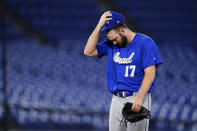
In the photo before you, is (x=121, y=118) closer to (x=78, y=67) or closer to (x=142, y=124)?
(x=142, y=124)

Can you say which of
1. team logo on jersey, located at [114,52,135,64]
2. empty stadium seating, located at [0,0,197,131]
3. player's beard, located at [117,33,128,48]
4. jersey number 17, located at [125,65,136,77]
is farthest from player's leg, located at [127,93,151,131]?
empty stadium seating, located at [0,0,197,131]

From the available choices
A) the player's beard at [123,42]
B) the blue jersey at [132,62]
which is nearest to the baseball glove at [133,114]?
the blue jersey at [132,62]

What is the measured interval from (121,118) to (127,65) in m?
0.46

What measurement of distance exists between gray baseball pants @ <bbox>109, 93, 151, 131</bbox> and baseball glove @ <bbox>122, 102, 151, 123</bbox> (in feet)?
0.31

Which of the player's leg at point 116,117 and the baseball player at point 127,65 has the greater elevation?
the baseball player at point 127,65

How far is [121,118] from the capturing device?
12.1 ft

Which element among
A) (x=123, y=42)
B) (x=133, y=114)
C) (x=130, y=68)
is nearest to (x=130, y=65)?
(x=130, y=68)

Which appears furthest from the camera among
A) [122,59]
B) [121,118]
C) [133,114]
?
[121,118]

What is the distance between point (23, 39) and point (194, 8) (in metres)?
4.91

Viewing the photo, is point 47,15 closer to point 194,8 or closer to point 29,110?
point 194,8

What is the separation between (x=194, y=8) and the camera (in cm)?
1216

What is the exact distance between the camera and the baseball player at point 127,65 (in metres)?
3.46

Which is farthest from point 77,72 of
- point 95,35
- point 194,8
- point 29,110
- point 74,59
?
point 95,35

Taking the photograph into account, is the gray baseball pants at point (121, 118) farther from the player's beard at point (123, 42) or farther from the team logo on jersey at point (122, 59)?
the player's beard at point (123, 42)
